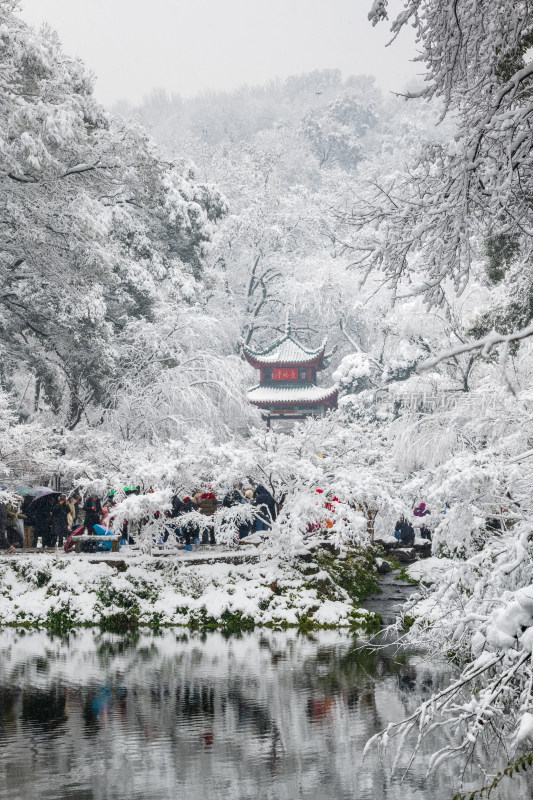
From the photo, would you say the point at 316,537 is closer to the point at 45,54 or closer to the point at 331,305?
the point at 45,54

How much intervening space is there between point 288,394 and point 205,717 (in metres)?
35.8

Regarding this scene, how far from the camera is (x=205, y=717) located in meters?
10.9

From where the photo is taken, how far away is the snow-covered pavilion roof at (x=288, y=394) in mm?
45250

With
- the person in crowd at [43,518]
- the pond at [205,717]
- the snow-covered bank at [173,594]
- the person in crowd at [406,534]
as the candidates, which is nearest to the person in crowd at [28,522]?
the person in crowd at [43,518]

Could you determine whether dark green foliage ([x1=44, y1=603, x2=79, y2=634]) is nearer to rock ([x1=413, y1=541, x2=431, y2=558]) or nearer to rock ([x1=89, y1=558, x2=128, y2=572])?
rock ([x1=89, y1=558, x2=128, y2=572])

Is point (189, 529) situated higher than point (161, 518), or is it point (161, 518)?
point (161, 518)

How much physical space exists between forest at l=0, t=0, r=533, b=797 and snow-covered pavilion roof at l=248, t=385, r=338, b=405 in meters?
2.66

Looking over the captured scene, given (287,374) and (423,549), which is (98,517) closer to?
(423,549)

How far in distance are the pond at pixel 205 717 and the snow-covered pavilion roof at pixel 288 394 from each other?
96.1 ft

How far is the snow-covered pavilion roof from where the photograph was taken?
148 ft

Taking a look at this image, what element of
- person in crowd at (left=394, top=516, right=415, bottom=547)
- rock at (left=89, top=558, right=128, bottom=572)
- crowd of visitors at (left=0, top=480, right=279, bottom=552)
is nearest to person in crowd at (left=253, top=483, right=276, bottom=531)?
crowd of visitors at (left=0, top=480, right=279, bottom=552)

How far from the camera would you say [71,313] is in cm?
2367

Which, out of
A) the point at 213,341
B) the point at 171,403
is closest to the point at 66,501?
the point at 171,403

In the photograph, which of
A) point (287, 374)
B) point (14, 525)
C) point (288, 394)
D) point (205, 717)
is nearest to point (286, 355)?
point (287, 374)
